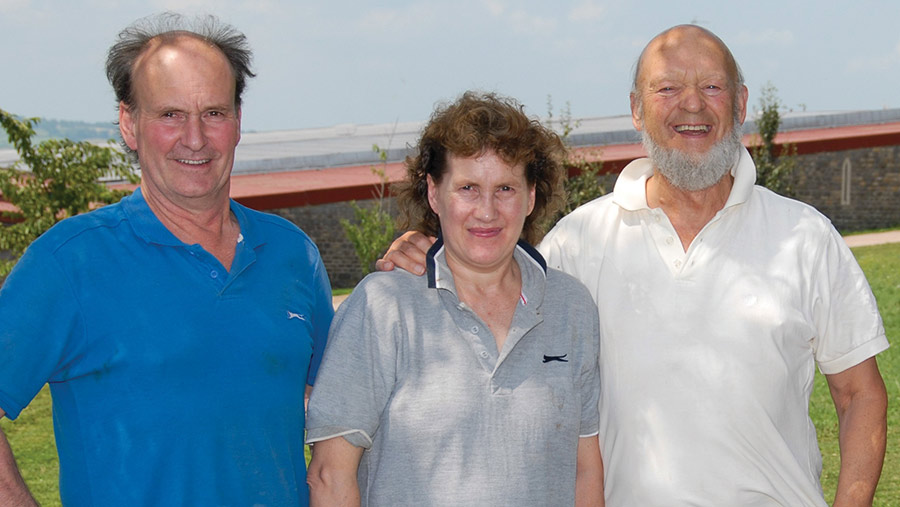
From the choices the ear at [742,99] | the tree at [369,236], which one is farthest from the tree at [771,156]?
the ear at [742,99]

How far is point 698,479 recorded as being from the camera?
2941 mm

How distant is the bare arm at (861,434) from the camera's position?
304 centimetres

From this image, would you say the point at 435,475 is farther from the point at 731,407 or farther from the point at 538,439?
the point at 731,407

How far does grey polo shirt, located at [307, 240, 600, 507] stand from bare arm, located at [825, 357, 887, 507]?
2.95ft

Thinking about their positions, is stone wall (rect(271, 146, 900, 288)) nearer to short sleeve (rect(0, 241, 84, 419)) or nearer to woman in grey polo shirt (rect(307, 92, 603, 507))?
woman in grey polo shirt (rect(307, 92, 603, 507))

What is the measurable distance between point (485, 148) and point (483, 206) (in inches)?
6.1

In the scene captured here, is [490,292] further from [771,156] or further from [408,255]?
[771,156]

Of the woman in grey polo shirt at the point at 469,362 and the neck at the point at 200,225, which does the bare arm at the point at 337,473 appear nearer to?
the woman in grey polo shirt at the point at 469,362

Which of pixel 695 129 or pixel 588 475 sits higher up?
pixel 695 129

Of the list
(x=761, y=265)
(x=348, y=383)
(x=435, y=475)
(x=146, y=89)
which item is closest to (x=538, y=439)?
(x=435, y=475)

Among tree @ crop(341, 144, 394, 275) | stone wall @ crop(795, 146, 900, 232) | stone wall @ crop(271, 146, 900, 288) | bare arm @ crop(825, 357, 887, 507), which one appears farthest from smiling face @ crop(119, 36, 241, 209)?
stone wall @ crop(795, 146, 900, 232)

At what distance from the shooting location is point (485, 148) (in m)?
2.74

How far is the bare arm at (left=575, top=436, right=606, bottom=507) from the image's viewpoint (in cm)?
286

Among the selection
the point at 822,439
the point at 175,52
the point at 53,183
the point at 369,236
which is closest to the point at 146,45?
the point at 175,52
